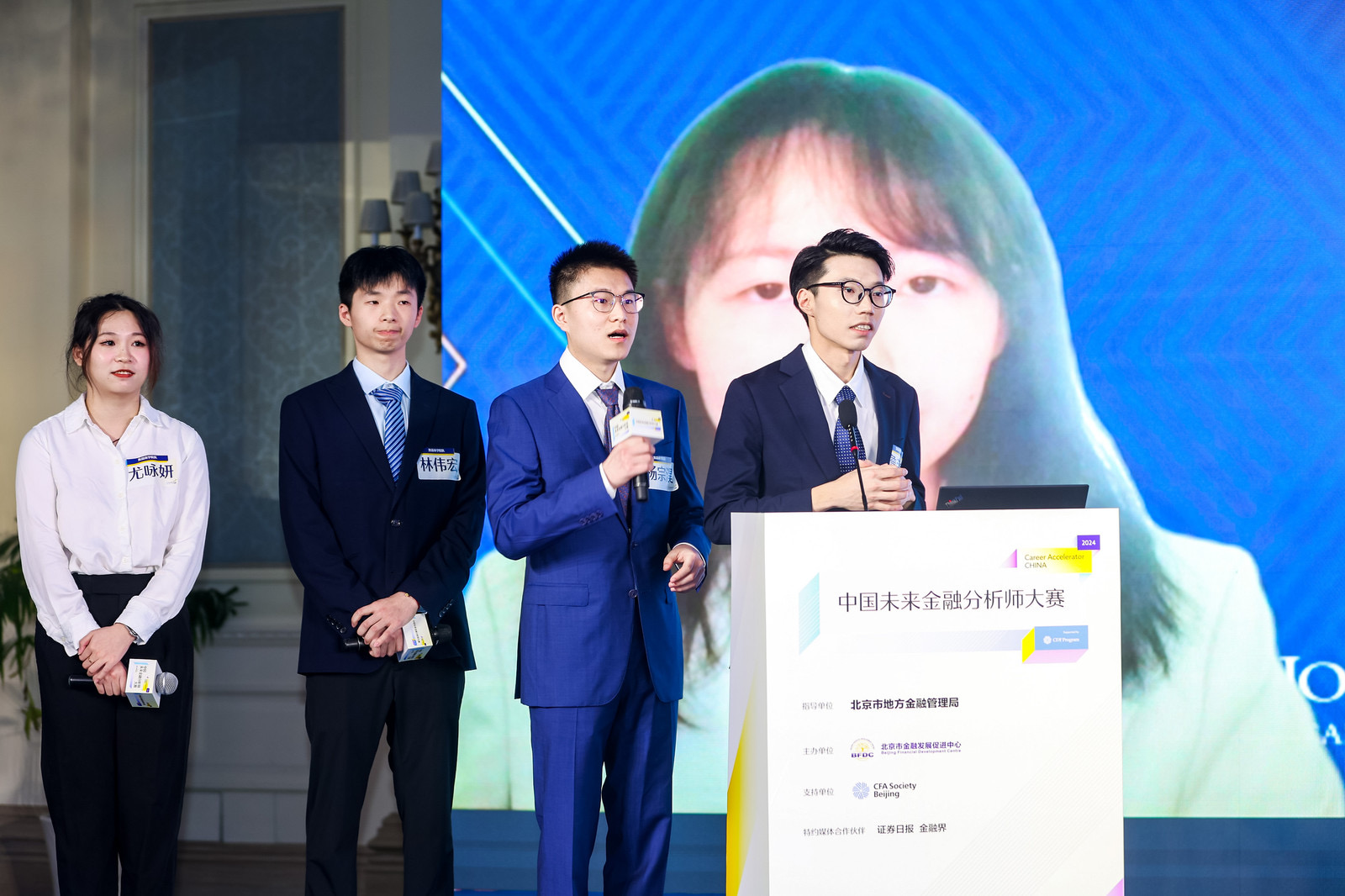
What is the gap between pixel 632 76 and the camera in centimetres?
404

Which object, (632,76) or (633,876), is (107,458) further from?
(632,76)

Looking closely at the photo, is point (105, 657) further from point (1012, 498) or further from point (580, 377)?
point (1012, 498)

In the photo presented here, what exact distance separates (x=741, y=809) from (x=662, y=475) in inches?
34.5

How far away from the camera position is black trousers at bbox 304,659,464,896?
281 cm

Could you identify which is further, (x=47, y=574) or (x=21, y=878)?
(x=21, y=878)

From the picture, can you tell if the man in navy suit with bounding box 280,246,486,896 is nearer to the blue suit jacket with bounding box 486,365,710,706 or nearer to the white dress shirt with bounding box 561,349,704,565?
the blue suit jacket with bounding box 486,365,710,706

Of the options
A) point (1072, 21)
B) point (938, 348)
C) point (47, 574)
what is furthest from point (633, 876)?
point (1072, 21)

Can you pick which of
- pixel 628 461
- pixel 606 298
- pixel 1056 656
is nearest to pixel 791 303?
pixel 606 298

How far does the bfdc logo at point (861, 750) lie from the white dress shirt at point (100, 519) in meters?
2.05

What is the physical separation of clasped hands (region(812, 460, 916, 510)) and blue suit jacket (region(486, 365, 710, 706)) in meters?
0.38

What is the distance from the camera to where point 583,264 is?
2721 mm

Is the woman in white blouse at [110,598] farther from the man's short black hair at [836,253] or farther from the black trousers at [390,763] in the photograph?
the man's short black hair at [836,253]

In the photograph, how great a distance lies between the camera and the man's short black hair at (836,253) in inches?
109

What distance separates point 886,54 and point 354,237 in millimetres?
2276
